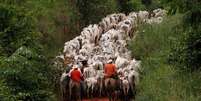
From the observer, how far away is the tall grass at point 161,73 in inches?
629

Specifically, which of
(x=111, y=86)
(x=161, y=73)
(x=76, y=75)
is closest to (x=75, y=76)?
(x=76, y=75)

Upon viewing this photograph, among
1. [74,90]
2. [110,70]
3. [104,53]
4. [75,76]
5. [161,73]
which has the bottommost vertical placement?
[74,90]

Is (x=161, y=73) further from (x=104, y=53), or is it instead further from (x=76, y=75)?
(x=104, y=53)

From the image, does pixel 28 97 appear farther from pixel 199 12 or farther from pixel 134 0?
pixel 134 0

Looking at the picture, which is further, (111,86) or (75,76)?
(75,76)

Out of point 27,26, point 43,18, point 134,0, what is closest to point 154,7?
point 134,0

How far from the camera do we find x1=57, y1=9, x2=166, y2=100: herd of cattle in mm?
20938

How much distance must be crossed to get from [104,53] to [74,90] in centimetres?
407

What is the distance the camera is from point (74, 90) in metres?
20.9

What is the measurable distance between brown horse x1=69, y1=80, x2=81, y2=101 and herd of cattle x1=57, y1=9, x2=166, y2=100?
1.00 feet

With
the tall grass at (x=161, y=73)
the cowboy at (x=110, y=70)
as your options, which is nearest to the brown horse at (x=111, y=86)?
the cowboy at (x=110, y=70)

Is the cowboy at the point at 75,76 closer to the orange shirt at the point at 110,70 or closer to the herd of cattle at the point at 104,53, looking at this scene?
the herd of cattle at the point at 104,53

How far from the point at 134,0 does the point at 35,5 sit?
386 inches

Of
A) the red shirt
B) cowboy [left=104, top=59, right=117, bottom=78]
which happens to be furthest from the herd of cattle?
cowboy [left=104, top=59, right=117, bottom=78]
